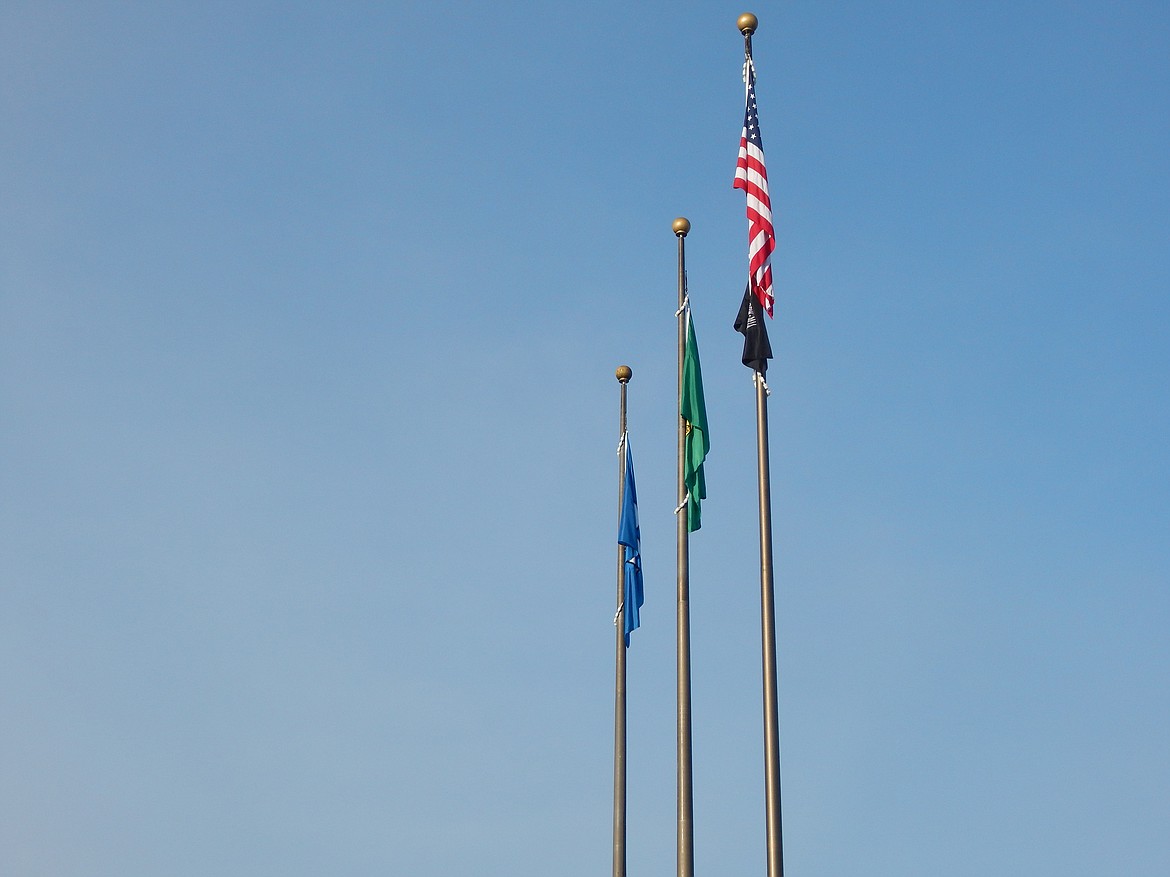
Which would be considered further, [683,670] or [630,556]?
[630,556]

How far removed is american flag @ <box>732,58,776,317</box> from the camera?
1966 centimetres

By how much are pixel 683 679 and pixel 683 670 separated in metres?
0.12

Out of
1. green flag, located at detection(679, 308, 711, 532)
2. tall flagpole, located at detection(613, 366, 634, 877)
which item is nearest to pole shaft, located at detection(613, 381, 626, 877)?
tall flagpole, located at detection(613, 366, 634, 877)

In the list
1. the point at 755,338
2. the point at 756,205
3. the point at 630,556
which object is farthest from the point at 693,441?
the point at 630,556

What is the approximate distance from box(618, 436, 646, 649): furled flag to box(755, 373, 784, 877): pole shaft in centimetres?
625

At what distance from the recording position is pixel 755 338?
62.2 feet

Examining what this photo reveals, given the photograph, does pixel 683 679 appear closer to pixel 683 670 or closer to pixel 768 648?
pixel 683 670

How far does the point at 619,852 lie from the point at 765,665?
7.82 metres

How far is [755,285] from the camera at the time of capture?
64.2 ft

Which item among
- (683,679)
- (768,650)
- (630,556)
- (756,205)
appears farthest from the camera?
(630,556)

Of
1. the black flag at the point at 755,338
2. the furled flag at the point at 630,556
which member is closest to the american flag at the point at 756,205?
the black flag at the point at 755,338

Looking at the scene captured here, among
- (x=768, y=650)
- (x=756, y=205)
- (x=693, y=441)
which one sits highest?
(x=756, y=205)

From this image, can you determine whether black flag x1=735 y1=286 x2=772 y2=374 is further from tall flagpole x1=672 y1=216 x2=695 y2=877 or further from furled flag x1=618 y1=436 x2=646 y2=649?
furled flag x1=618 y1=436 x2=646 y2=649

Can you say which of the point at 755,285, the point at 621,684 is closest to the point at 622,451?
the point at 621,684
